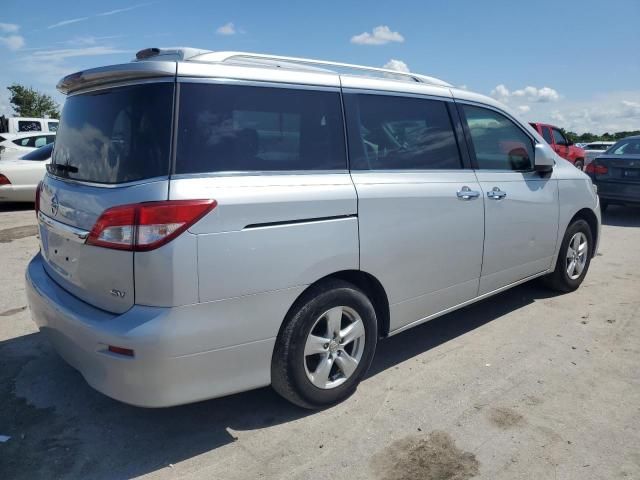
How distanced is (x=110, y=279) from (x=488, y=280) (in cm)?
285

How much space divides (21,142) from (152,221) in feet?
40.7

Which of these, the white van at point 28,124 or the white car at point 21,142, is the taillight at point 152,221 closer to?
the white car at point 21,142

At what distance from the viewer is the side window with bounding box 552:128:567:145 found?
15843 mm

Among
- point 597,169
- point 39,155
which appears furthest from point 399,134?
point 39,155

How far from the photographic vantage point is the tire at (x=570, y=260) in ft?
16.6

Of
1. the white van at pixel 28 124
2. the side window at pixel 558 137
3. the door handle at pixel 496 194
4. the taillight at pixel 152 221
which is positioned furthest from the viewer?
the white van at pixel 28 124

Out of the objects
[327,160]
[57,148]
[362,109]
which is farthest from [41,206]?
[362,109]

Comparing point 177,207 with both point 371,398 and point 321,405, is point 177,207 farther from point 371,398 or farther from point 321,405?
point 371,398

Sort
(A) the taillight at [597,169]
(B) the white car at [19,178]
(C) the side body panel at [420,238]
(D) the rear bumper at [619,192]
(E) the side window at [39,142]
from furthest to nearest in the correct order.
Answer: (E) the side window at [39,142] < (A) the taillight at [597,169] < (B) the white car at [19,178] < (D) the rear bumper at [619,192] < (C) the side body panel at [420,238]

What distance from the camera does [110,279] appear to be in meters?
2.52

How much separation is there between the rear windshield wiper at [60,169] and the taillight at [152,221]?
2.39 feet

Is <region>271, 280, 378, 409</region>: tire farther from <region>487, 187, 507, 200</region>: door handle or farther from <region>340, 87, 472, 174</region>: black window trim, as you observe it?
<region>487, 187, 507, 200</region>: door handle

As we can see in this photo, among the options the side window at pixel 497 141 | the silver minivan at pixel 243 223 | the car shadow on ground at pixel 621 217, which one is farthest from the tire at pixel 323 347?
the car shadow on ground at pixel 621 217

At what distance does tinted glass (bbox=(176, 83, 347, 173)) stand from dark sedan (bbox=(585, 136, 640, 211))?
8.57m
